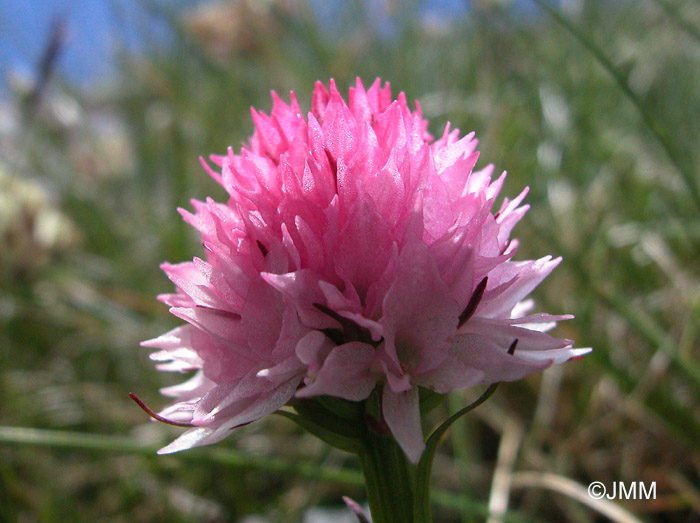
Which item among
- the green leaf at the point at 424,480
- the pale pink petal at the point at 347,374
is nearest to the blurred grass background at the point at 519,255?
the green leaf at the point at 424,480

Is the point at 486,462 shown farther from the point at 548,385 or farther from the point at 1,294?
the point at 1,294

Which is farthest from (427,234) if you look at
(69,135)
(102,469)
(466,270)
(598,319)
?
(69,135)

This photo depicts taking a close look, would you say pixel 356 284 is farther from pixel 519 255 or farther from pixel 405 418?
pixel 519 255

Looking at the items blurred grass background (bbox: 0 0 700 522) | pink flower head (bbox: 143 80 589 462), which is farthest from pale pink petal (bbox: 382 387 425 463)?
blurred grass background (bbox: 0 0 700 522)

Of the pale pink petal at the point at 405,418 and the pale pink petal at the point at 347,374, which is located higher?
the pale pink petal at the point at 347,374
